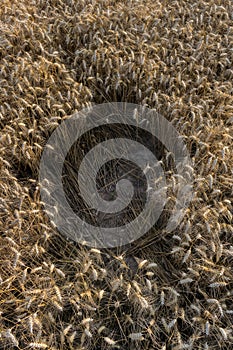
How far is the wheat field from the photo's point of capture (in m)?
2.25

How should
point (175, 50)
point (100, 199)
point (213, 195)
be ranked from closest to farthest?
point (213, 195) < point (100, 199) < point (175, 50)

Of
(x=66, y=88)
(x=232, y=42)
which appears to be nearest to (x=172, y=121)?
(x=66, y=88)

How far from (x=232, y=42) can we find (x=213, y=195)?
5.40 feet

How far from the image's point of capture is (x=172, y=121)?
2.97 m

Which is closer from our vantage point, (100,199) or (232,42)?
(100,199)

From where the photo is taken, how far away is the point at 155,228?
267cm

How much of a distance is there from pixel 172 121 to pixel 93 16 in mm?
1394

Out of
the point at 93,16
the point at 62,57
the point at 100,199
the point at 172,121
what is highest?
the point at 93,16

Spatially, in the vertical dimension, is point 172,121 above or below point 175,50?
below

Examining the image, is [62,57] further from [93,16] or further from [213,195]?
[213,195]

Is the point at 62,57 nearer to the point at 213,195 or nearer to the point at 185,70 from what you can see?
the point at 185,70

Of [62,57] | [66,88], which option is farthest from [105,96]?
[62,57]

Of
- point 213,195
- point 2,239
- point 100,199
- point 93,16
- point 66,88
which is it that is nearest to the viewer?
point 2,239

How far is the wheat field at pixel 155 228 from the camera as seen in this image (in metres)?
2.25
